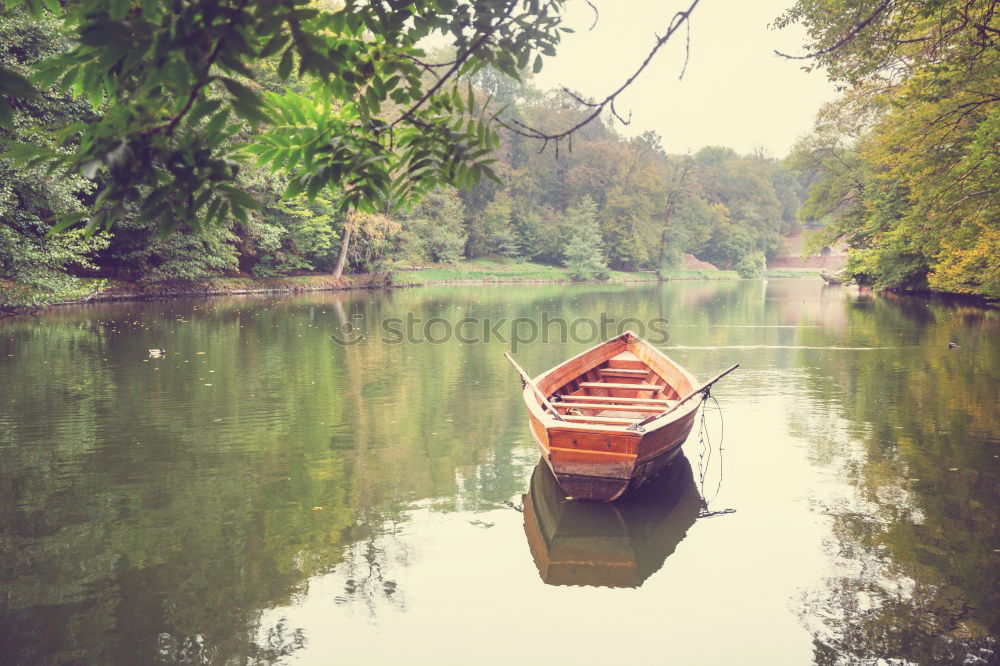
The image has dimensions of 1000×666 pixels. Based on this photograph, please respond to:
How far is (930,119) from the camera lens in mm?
18531

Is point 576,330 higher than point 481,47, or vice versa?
point 481,47

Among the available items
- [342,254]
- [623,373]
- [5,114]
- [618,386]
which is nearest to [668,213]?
[342,254]

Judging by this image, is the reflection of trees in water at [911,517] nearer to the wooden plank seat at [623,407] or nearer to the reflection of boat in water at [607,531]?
the reflection of boat in water at [607,531]

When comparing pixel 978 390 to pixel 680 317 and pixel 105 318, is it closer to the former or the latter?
pixel 680 317

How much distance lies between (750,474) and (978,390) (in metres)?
7.22

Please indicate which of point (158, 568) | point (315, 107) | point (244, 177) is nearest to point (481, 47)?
point (315, 107)

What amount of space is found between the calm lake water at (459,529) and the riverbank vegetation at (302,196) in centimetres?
295

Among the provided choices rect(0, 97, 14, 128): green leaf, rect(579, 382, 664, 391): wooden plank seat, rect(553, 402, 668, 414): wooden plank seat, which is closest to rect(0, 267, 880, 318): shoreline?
rect(579, 382, 664, 391): wooden plank seat

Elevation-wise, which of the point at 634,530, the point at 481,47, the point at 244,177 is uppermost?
the point at 244,177

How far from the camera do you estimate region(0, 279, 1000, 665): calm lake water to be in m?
4.99

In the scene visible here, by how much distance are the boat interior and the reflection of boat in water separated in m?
0.91

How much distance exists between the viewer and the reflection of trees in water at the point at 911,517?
4.93 m

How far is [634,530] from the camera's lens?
693 centimetres

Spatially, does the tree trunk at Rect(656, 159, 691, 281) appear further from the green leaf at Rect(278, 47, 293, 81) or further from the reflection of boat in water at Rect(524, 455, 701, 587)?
the green leaf at Rect(278, 47, 293, 81)
